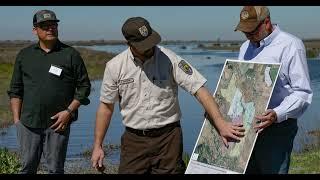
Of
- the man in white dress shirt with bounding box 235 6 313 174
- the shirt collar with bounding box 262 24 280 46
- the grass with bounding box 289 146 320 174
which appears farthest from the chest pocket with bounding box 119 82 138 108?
the grass with bounding box 289 146 320 174

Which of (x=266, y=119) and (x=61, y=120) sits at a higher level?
(x=266, y=119)

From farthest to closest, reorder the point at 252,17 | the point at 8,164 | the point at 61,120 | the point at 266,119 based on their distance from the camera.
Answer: the point at 8,164 → the point at 61,120 → the point at 252,17 → the point at 266,119

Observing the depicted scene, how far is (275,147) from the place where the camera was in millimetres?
4164

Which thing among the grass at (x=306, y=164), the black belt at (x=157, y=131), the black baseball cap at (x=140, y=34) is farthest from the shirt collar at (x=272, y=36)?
the grass at (x=306, y=164)

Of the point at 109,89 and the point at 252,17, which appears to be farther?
the point at 109,89

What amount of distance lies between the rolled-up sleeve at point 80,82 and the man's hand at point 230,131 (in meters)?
1.67

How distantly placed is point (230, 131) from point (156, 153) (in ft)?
2.02

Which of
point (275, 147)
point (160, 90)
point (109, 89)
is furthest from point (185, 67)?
point (275, 147)

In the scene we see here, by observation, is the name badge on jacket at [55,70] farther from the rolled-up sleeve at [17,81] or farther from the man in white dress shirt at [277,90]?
the man in white dress shirt at [277,90]

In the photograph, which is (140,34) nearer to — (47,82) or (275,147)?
(275,147)

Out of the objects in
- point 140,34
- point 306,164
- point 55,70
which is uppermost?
point 140,34

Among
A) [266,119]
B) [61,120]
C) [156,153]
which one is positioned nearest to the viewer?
[266,119]
